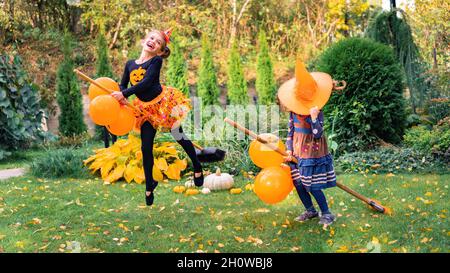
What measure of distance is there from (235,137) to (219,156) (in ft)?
9.11

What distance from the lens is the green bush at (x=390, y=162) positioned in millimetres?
6223

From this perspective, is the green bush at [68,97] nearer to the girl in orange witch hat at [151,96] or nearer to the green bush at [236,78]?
the green bush at [236,78]

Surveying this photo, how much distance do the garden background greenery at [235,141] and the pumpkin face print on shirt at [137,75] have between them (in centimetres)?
130

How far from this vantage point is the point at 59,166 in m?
6.72

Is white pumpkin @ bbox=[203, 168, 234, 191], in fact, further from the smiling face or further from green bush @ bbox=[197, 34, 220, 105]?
green bush @ bbox=[197, 34, 220, 105]

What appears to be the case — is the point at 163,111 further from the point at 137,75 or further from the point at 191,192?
the point at 191,192

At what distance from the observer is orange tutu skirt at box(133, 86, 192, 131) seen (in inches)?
152

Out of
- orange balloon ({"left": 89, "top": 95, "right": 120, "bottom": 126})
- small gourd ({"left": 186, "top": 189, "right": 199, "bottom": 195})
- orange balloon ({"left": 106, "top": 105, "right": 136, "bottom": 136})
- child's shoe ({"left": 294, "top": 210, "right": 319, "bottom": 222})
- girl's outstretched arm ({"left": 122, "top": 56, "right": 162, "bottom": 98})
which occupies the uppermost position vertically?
girl's outstretched arm ({"left": 122, "top": 56, "right": 162, "bottom": 98})

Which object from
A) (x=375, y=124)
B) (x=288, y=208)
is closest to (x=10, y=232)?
(x=288, y=208)

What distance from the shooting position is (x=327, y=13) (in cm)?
1162

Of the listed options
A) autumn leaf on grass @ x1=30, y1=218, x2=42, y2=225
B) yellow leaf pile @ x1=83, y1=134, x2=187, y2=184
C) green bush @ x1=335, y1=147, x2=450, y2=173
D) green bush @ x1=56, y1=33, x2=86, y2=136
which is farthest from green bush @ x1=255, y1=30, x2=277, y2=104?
autumn leaf on grass @ x1=30, y1=218, x2=42, y2=225

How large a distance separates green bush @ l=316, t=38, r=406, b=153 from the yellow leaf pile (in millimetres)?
2242

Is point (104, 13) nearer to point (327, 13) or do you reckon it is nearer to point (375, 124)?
point (327, 13)

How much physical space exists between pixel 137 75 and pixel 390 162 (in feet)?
12.6
